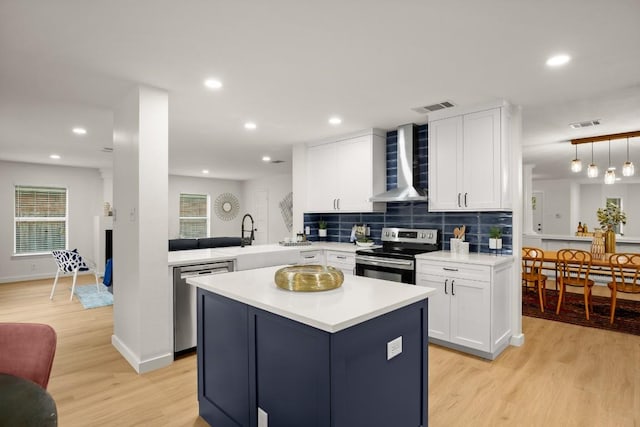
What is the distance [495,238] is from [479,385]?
1.51 metres

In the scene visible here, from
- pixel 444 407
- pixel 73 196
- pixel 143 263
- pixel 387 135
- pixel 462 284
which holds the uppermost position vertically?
pixel 387 135

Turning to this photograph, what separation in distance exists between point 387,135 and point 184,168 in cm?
537

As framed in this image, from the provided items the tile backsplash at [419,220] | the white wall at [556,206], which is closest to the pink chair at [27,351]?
the tile backsplash at [419,220]

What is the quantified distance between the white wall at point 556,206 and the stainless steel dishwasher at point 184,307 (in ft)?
36.6

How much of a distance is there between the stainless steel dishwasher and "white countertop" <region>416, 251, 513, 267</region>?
2.20m

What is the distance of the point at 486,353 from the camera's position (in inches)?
124

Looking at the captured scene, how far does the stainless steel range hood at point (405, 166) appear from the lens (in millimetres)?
4191

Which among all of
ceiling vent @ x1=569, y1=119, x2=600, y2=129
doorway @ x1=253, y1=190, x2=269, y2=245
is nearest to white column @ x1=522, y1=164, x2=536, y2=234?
ceiling vent @ x1=569, y1=119, x2=600, y2=129

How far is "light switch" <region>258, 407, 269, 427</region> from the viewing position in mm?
1761

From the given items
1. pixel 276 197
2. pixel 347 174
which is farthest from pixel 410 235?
pixel 276 197

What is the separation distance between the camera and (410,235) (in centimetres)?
432

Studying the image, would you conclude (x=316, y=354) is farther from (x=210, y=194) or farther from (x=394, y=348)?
(x=210, y=194)

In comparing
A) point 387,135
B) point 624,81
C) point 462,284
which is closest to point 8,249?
point 387,135

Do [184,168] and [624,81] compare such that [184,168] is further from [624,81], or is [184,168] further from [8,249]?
[624,81]
